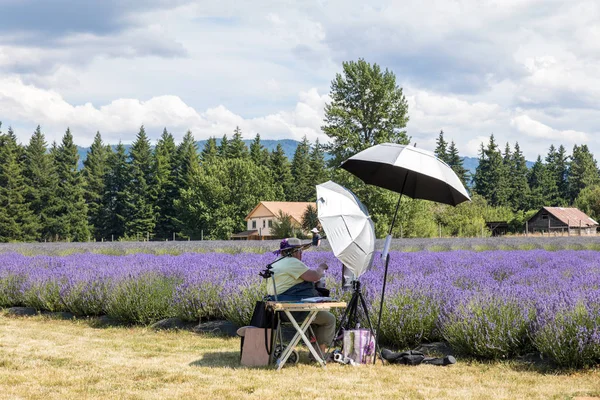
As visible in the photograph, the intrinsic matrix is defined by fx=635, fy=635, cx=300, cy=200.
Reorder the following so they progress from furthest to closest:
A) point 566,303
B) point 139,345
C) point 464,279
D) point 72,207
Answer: point 72,207 → point 464,279 → point 139,345 → point 566,303

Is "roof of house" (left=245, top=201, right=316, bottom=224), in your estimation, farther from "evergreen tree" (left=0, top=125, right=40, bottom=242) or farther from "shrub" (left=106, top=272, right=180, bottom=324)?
"shrub" (left=106, top=272, right=180, bottom=324)

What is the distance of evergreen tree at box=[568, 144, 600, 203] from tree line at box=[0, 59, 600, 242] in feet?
19.9

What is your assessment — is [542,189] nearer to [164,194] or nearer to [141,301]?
[164,194]

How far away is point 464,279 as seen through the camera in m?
8.21

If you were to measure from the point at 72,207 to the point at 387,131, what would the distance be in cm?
3051

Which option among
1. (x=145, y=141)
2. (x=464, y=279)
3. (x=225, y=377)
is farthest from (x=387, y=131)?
(x=225, y=377)

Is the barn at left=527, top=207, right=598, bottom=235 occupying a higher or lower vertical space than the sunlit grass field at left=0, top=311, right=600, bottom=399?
higher

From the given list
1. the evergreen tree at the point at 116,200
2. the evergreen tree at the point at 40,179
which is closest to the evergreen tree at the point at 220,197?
the evergreen tree at the point at 116,200

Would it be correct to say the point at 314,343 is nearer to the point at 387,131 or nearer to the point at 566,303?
the point at 566,303

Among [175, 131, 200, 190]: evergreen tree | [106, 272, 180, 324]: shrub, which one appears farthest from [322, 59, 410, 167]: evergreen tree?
[106, 272, 180, 324]: shrub

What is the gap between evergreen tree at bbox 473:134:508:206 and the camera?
238 feet

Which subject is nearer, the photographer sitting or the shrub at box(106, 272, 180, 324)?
the photographer sitting

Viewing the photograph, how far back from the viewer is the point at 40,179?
5506 cm

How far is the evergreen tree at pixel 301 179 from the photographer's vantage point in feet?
222
